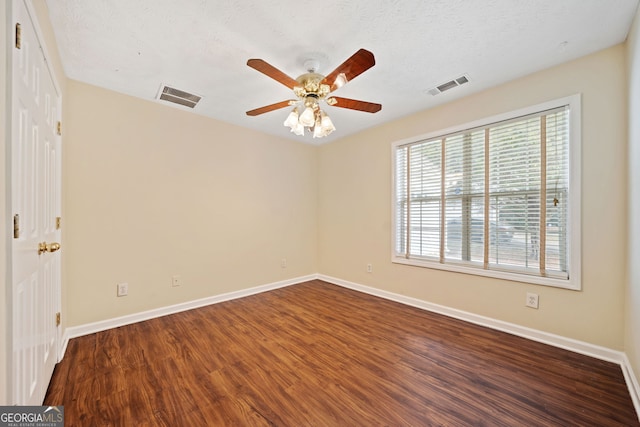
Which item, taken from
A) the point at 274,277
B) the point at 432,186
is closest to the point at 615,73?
the point at 432,186

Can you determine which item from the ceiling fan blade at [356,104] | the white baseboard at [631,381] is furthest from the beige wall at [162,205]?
the white baseboard at [631,381]

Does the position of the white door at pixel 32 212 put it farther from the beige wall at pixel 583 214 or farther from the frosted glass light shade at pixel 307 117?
the beige wall at pixel 583 214

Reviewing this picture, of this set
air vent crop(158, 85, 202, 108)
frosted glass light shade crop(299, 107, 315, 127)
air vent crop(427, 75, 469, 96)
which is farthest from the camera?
air vent crop(158, 85, 202, 108)

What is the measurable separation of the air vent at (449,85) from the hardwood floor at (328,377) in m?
2.53

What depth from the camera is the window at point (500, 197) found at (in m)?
2.28

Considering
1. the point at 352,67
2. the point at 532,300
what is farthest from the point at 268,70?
the point at 532,300

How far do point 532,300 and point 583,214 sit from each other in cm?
89

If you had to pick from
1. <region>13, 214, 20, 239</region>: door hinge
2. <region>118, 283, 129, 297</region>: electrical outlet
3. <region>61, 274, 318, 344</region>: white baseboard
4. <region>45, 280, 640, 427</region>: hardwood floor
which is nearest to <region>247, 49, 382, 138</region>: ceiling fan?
<region>13, 214, 20, 239</region>: door hinge

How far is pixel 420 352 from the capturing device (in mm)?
2195

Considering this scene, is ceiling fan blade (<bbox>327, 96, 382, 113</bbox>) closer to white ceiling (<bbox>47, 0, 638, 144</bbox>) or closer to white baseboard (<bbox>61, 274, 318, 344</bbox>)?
white ceiling (<bbox>47, 0, 638, 144</bbox>)

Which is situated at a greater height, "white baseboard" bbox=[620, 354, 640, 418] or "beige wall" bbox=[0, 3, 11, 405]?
"beige wall" bbox=[0, 3, 11, 405]

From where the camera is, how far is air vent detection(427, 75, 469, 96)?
2.50 metres

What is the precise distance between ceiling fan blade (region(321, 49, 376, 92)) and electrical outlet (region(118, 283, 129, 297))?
2914 millimetres

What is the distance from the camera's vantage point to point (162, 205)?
3.01 meters
